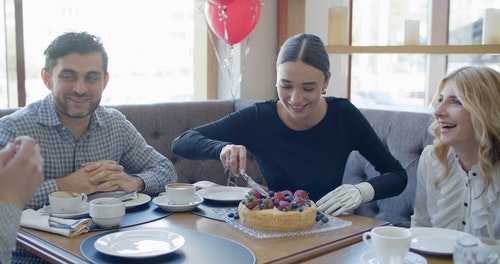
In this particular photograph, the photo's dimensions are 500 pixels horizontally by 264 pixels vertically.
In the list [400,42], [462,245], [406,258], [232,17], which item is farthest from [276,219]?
[400,42]

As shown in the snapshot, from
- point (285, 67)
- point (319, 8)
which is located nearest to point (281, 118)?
Result: point (285, 67)

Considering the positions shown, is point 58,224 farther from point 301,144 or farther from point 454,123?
point 454,123

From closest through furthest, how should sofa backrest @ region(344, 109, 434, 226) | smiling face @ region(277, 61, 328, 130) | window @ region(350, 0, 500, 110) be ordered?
1. smiling face @ region(277, 61, 328, 130)
2. sofa backrest @ region(344, 109, 434, 226)
3. window @ region(350, 0, 500, 110)

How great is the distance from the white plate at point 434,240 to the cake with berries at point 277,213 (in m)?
0.28

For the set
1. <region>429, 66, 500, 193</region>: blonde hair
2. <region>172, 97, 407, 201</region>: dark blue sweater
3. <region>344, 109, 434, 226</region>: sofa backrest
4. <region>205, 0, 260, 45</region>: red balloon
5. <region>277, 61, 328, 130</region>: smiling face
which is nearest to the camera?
<region>429, 66, 500, 193</region>: blonde hair

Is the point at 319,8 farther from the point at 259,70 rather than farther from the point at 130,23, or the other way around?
the point at 130,23

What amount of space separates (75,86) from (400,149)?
136 cm

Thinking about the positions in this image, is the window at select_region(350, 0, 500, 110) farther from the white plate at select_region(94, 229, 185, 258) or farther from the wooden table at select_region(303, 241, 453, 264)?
the white plate at select_region(94, 229, 185, 258)

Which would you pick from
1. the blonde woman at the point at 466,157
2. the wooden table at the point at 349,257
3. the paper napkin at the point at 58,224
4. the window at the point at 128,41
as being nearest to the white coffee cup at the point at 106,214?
the paper napkin at the point at 58,224

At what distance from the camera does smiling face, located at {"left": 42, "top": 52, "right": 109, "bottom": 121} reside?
2057mm

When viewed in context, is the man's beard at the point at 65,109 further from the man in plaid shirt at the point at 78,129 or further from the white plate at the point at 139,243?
the white plate at the point at 139,243

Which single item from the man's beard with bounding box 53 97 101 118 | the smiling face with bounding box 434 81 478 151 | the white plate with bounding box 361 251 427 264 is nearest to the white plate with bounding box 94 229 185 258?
the white plate with bounding box 361 251 427 264

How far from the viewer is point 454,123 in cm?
189

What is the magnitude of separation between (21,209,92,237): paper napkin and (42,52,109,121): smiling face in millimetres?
544
